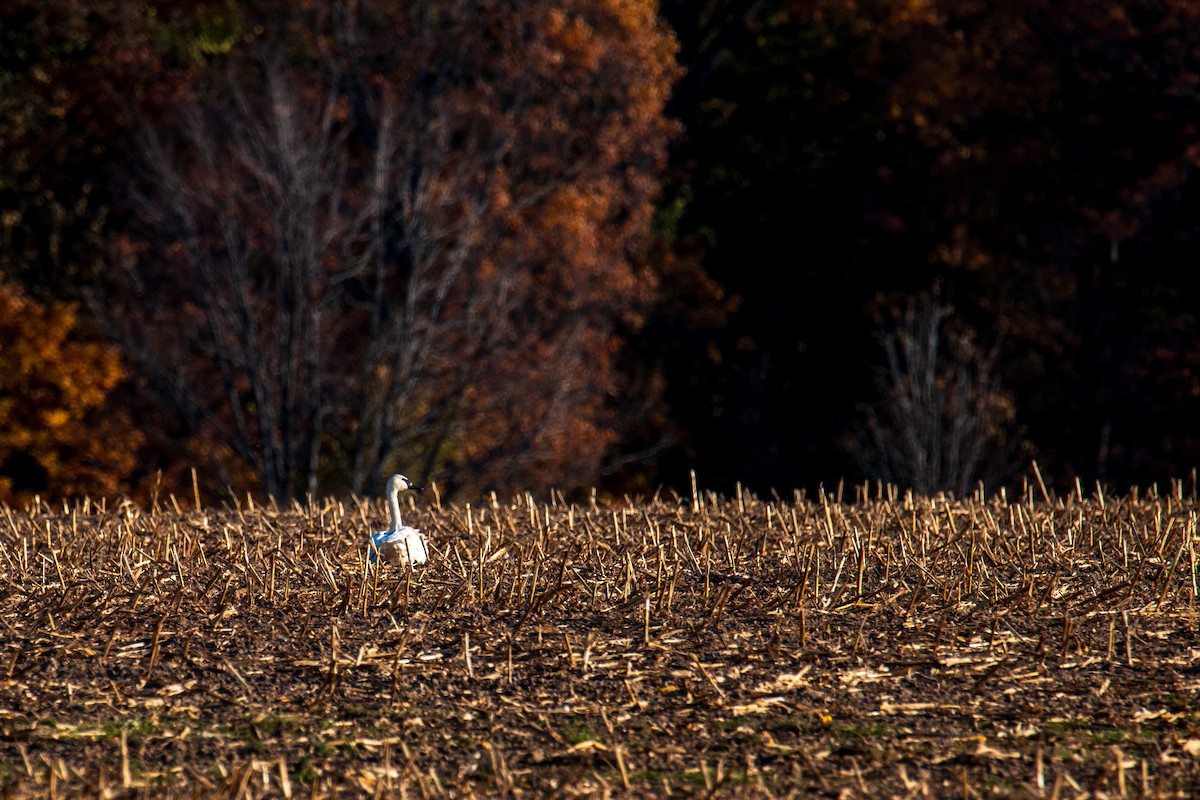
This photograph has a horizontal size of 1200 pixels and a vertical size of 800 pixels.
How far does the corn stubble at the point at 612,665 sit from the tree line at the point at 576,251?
16.7 m

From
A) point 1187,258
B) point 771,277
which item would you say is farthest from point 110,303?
point 1187,258

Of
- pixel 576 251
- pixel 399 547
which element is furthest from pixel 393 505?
pixel 576 251

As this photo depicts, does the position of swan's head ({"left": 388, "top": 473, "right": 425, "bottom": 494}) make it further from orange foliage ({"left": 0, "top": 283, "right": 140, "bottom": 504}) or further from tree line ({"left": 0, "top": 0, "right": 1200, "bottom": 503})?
orange foliage ({"left": 0, "top": 283, "right": 140, "bottom": 504})

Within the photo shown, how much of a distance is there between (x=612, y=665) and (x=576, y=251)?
22551mm

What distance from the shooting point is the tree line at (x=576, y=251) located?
2692 centimetres

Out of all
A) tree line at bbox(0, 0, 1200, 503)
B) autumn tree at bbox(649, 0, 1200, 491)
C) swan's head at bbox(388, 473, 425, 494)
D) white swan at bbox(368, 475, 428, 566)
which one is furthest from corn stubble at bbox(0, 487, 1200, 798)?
autumn tree at bbox(649, 0, 1200, 491)

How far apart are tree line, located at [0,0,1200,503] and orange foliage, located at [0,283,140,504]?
70 mm

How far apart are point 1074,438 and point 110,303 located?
1645 cm

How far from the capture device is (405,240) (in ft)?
88.7

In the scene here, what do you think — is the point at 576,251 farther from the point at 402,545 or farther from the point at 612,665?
the point at 612,665

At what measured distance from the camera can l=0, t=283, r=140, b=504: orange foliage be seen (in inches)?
1061

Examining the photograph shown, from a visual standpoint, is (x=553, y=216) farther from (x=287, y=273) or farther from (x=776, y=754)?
(x=776, y=754)

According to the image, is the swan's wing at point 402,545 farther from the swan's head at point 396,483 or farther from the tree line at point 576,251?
the tree line at point 576,251

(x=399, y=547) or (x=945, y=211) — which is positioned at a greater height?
(x=945, y=211)
